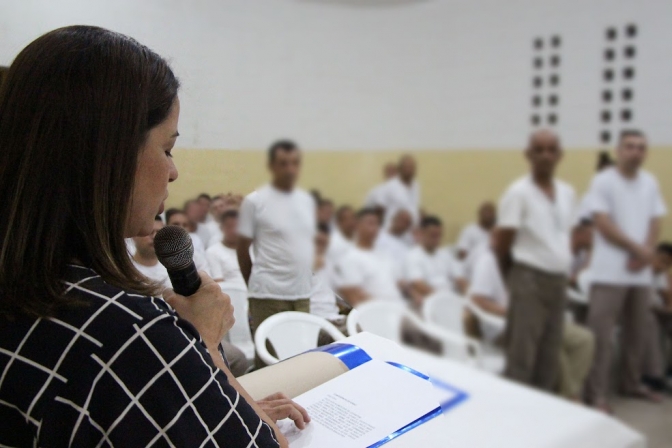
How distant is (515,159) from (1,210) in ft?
12.6

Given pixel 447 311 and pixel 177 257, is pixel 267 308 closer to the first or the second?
pixel 177 257

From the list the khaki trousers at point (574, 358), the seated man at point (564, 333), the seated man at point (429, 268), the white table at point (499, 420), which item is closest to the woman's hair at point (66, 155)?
the white table at point (499, 420)

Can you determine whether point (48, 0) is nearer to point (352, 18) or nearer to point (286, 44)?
point (286, 44)

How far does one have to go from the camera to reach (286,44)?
3410mm

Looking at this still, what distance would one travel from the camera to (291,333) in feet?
2.02

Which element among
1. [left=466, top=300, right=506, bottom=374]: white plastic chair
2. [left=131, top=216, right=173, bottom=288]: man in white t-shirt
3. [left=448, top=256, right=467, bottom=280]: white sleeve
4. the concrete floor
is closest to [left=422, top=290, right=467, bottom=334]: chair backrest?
[left=466, top=300, right=506, bottom=374]: white plastic chair

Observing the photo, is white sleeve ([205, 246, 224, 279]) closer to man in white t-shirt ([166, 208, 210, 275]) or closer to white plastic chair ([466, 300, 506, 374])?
man in white t-shirt ([166, 208, 210, 275])

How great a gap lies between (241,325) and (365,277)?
5.94 ft

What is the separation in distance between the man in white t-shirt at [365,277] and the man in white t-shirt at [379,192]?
23.6 inches

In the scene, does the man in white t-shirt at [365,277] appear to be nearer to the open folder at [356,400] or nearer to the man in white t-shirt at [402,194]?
the man in white t-shirt at [402,194]

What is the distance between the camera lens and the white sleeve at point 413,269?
8.85 ft

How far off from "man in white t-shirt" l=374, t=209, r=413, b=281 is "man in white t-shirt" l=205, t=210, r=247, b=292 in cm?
199

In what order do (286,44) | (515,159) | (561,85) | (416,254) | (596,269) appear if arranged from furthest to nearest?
(515,159) → (561,85) → (286,44) → (416,254) → (596,269)

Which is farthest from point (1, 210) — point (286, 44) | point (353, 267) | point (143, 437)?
point (286, 44)
